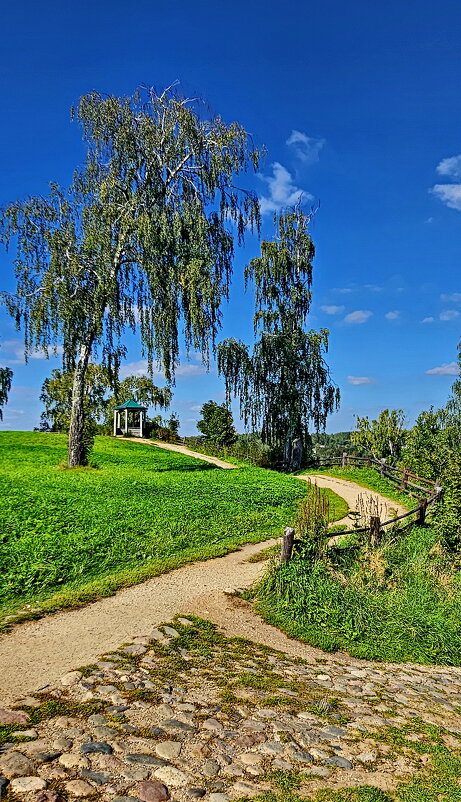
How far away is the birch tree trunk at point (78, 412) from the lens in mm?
19984

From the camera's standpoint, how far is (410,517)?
48.4 feet

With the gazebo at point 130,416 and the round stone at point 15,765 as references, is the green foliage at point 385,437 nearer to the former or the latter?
the gazebo at point 130,416

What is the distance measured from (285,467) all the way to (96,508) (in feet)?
67.0

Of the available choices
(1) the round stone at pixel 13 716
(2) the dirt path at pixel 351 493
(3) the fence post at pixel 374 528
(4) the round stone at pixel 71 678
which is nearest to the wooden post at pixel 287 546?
(3) the fence post at pixel 374 528

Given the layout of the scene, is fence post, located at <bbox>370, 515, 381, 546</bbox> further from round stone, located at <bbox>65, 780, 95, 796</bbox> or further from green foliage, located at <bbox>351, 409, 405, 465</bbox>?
green foliage, located at <bbox>351, 409, 405, 465</bbox>

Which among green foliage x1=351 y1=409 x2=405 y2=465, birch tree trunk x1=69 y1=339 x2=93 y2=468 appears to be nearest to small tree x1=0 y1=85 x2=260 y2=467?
birch tree trunk x1=69 y1=339 x2=93 y2=468

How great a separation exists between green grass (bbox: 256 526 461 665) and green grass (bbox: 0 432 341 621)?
251cm

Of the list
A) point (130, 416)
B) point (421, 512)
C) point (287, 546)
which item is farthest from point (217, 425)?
point (287, 546)

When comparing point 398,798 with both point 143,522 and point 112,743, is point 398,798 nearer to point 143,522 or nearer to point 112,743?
point 112,743

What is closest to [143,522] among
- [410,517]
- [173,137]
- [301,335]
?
[410,517]

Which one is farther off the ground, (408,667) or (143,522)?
(143,522)

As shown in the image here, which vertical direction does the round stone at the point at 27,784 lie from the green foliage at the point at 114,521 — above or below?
below

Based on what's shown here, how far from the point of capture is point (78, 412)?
66.2 feet

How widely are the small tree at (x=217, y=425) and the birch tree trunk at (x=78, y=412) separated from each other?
2571 centimetres
